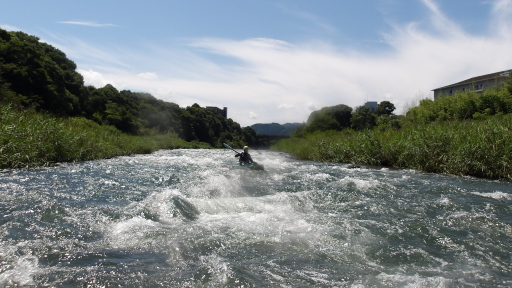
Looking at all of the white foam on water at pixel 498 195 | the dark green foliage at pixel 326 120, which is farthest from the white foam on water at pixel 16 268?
the dark green foliage at pixel 326 120

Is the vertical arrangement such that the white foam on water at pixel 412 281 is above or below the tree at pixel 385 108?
below

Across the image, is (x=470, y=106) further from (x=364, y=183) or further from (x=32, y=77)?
(x=32, y=77)

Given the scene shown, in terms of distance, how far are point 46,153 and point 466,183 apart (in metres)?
14.6

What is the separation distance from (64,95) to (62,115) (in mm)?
2026

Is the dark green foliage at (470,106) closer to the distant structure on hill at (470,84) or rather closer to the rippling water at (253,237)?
the rippling water at (253,237)

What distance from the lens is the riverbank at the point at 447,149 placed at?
11.3m

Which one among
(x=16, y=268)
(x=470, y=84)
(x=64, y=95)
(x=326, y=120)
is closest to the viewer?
(x=16, y=268)

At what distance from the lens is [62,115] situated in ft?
106

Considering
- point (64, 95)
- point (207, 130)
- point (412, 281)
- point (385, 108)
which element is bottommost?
point (412, 281)

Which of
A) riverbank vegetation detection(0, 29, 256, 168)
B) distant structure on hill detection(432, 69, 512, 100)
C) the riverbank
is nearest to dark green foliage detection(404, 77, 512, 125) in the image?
the riverbank

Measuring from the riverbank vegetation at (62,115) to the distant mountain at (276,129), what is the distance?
605 inches

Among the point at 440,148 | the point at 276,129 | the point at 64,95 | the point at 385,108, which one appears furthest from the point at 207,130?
the point at 440,148

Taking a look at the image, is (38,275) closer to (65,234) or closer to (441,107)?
(65,234)

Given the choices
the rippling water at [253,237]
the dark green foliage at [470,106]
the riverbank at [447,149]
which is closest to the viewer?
the rippling water at [253,237]
